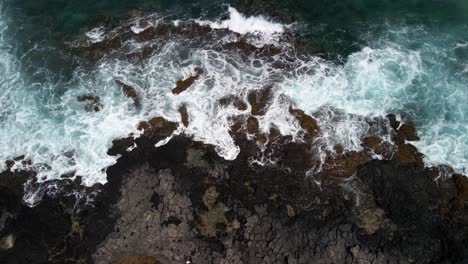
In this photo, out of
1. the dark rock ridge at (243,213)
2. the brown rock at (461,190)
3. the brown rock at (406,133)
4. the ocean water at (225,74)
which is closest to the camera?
the dark rock ridge at (243,213)

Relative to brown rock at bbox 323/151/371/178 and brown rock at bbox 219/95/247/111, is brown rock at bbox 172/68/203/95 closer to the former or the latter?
brown rock at bbox 219/95/247/111

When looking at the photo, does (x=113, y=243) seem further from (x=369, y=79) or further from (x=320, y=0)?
(x=320, y=0)

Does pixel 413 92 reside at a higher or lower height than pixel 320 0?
lower

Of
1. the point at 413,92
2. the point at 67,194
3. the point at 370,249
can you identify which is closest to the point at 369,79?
the point at 413,92

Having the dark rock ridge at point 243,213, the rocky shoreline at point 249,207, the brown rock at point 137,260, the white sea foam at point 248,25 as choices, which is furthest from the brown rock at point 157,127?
the white sea foam at point 248,25

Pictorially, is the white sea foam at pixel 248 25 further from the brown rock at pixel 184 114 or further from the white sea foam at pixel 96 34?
the brown rock at pixel 184 114

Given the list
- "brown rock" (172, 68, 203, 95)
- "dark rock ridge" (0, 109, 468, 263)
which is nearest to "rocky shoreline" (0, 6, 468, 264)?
"dark rock ridge" (0, 109, 468, 263)
